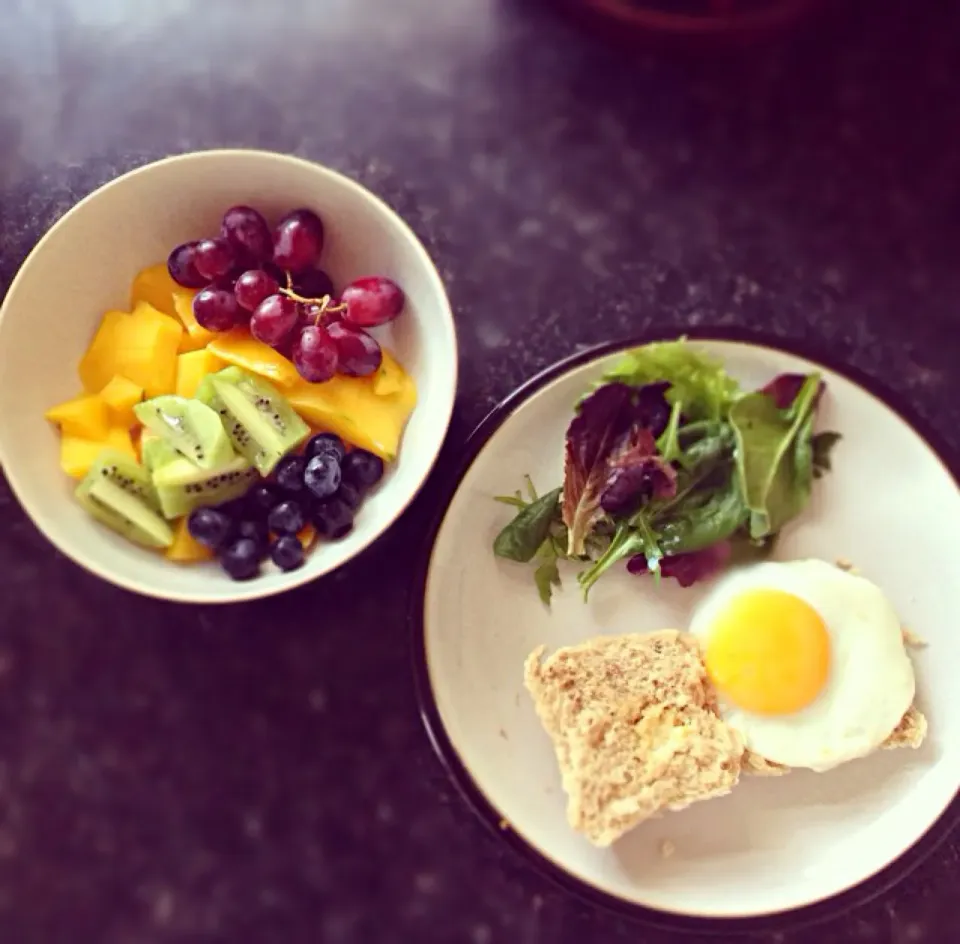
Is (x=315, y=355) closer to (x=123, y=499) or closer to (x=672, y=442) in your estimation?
(x=123, y=499)

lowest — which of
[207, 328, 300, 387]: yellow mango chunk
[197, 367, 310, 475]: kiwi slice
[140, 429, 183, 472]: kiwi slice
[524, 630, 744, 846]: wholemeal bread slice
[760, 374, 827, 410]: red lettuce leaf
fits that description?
[524, 630, 744, 846]: wholemeal bread slice

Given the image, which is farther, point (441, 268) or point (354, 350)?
point (441, 268)

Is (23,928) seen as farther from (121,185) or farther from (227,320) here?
(121,185)

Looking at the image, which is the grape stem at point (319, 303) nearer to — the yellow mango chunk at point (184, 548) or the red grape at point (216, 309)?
the red grape at point (216, 309)

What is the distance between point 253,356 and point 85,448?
22cm

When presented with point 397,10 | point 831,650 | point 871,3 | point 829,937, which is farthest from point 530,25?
point 829,937

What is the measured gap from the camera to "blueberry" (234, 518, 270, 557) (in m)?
1.16

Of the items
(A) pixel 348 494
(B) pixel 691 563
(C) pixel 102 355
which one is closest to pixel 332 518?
(A) pixel 348 494

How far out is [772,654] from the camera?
1221 mm

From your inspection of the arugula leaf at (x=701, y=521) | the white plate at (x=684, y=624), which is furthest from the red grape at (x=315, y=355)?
the arugula leaf at (x=701, y=521)

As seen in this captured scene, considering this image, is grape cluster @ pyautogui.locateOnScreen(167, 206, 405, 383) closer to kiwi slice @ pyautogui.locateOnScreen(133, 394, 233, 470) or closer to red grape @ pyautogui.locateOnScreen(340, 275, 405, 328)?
red grape @ pyautogui.locateOnScreen(340, 275, 405, 328)

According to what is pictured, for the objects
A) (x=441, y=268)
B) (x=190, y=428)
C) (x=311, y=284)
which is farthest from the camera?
(x=441, y=268)

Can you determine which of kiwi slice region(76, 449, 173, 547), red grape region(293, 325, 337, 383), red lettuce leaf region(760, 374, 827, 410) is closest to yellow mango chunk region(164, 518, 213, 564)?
kiwi slice region(76, 449, 173, 547)

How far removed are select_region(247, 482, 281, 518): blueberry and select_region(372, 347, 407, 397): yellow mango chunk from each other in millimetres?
169
